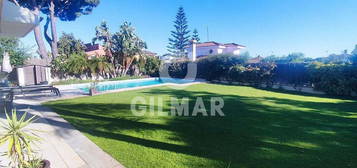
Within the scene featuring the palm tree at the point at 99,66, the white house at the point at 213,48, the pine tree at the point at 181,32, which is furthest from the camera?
the pine tree at the point at 181,32

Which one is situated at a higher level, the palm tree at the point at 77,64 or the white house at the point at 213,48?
the white house at the point at 213,48

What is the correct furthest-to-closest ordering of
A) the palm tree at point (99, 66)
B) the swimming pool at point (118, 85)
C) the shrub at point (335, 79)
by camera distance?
1. the palm tree at point (99, 66)
2. the swimming pool at point (118, 85)
3. the shrub at point (335, 79)

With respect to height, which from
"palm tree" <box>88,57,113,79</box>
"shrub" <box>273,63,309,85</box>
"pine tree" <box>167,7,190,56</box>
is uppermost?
"pine tree" <box>167,7,190,56</box>

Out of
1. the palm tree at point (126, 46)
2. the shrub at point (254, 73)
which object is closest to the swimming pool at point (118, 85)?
the palm tree at point (126, 46)

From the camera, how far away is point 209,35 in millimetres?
54156

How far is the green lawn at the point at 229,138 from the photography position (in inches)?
142

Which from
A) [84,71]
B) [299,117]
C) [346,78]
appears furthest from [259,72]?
[84,71]

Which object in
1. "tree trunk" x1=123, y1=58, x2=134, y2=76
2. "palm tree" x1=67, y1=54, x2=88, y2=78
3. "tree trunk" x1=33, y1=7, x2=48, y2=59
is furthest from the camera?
"tree trunk" x1=123, y1=58, x2=134, y2=76

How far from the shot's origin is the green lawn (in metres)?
3.61

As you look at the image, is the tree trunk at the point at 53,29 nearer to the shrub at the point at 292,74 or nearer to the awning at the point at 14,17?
the awning at the point at 14,17

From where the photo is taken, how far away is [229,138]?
15.4 ft

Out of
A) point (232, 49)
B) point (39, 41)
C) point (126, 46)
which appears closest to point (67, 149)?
point (126, 46)

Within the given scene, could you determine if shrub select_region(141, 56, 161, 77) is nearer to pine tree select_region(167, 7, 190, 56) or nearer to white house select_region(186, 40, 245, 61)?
white house select_region(186, 40, 245, 61)

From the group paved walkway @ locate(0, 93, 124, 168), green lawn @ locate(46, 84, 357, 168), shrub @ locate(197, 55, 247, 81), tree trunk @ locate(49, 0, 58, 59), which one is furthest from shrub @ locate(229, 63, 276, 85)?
tree trunk @ locate(49, 0, 58, 59)
